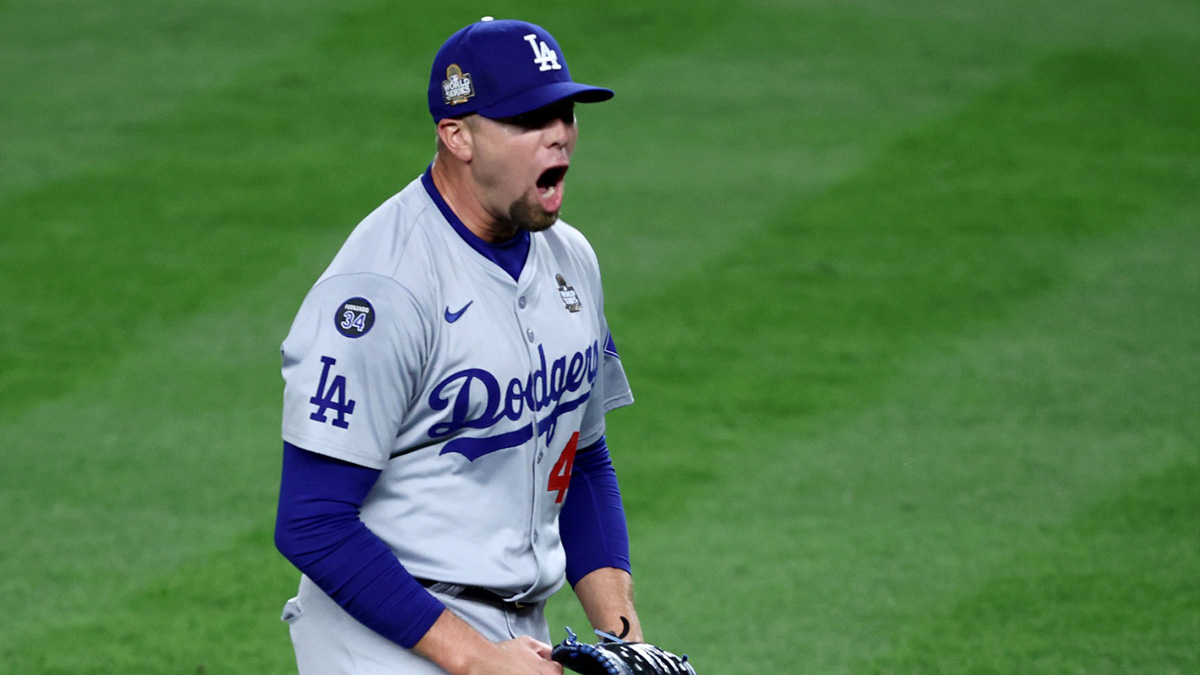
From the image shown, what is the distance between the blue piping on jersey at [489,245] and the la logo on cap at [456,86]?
0.15 metres

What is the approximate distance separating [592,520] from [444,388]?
62 centimetres

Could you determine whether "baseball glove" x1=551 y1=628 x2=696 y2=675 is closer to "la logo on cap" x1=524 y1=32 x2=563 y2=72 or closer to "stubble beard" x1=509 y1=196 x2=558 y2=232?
"stubble beard" x1=509 y1=196 x2=558 y2=232

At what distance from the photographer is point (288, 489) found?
230cm

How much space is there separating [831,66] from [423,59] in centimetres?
268

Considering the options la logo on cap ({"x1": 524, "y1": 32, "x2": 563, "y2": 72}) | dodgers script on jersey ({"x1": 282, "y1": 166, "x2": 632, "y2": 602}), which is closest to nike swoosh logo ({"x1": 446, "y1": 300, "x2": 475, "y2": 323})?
dodgers script on jersey ({"x1": 282, "y1": 166, "x2": 632, "y2": 602})

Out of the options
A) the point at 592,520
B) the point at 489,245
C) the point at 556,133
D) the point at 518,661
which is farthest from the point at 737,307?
the point at 518,661

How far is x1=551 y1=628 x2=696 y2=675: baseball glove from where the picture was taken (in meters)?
2.41

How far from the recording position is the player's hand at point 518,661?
2.32 m

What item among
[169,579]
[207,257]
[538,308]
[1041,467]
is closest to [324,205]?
[207,257]

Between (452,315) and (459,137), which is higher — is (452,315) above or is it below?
below

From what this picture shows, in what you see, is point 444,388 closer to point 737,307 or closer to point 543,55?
point 543,55

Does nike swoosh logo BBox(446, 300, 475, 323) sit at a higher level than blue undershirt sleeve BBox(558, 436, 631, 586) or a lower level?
higher

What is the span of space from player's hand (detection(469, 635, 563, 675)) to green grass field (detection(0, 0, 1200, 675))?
218 cm

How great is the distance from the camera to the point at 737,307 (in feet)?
22.9
